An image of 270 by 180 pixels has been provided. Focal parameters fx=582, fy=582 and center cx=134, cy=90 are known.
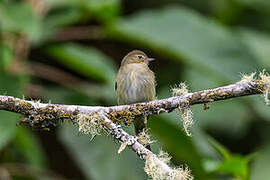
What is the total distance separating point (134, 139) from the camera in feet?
9.53

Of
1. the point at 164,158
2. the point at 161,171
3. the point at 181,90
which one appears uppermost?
the point at 181,90

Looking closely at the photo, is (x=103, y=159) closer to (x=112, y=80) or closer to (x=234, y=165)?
(x=112, y=80)

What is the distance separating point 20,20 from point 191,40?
5.41 ft

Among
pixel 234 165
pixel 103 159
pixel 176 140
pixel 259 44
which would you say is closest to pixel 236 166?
pixel 234 165

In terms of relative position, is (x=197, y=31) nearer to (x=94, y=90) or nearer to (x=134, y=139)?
(x=94, y=90)

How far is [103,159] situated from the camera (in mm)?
5316

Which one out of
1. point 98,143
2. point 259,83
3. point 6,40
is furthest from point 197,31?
point 259,83

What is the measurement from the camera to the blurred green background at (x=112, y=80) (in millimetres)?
5156

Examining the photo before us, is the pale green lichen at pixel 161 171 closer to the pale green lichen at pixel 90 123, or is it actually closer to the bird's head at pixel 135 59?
the pale green lichen at pixel 90 123

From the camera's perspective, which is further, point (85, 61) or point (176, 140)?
point (85, 61)

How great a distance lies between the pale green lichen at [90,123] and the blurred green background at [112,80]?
1771 millimetres

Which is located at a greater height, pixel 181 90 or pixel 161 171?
pixel 181 90

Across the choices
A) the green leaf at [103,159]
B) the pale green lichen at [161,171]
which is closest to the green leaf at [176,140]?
the green leaf at [103,159]

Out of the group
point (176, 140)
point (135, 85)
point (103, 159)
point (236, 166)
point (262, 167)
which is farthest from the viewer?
point (262, 167)
